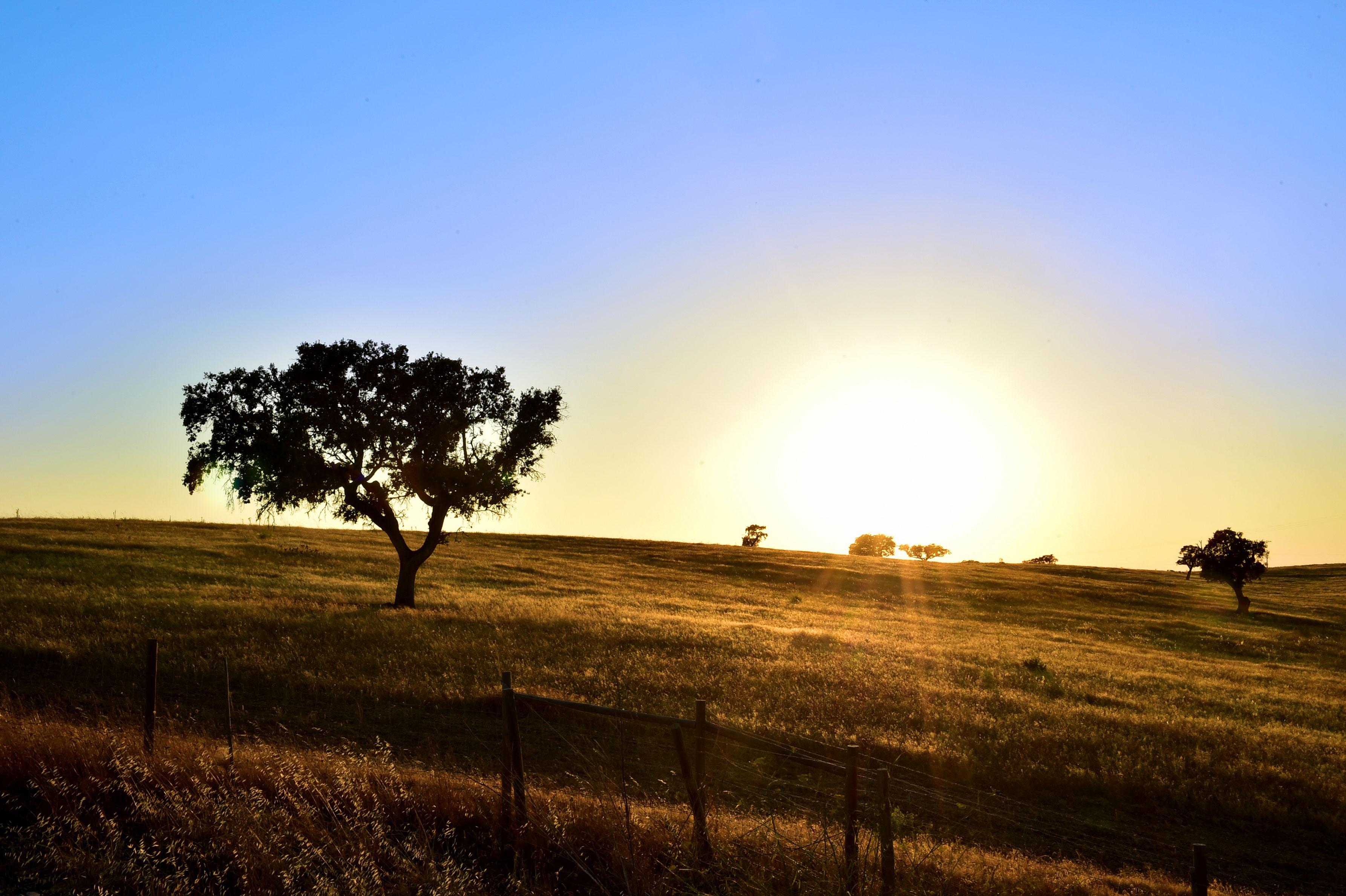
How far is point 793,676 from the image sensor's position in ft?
69.4

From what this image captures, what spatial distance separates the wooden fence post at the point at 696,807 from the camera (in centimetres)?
730

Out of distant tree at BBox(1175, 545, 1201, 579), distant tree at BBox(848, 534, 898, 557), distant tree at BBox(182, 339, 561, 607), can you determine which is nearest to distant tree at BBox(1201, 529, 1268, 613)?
distant tree at BBox(1175, 545, 1201, 579)

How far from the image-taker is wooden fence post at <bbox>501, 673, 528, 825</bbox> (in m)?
8.16

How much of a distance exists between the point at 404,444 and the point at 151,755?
25.0 m

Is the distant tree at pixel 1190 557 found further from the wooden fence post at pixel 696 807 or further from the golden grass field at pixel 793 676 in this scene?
the wooden fence post at pixel 696 807

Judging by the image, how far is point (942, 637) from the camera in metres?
34.6

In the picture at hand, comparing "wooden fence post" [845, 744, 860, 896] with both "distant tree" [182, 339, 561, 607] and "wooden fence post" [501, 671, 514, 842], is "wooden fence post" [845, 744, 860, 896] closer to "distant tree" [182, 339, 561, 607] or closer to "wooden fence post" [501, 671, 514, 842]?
"wooden fence post" [501, 671, 514, 842]

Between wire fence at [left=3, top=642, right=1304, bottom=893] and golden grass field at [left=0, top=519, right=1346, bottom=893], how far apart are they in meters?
0.15

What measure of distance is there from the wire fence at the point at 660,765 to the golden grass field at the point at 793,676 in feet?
0.51

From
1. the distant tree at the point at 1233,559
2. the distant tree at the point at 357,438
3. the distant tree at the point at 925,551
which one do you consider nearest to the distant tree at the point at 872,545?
the distant tree at the point at 925,551

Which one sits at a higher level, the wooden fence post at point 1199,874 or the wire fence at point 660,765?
the wooden fence post at point 1199,874

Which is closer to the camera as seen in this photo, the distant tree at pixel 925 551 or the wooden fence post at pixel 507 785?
the wooden fence post at pixel 507 785

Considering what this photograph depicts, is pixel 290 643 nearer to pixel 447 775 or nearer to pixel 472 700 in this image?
pixel 472 700

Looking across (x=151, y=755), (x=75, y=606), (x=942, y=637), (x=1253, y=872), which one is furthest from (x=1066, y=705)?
(x=75, y=606)
